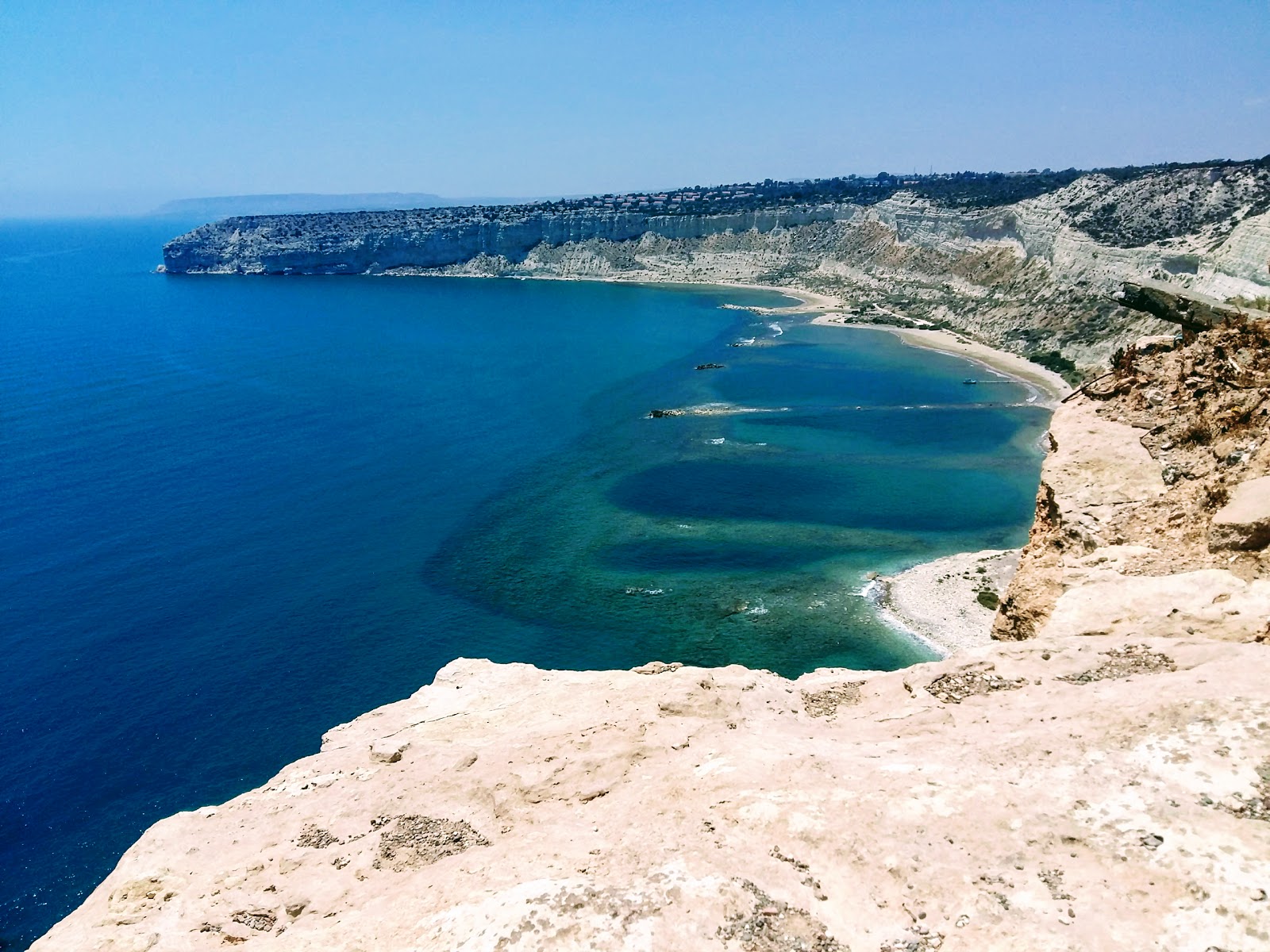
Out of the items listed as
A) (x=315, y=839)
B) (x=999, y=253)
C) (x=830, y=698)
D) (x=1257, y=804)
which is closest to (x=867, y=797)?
(x=1257, y=804)

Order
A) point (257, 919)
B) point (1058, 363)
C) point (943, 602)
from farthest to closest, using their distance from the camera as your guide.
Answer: point (1058, 363) → point (943, 602) → point (257, 919)

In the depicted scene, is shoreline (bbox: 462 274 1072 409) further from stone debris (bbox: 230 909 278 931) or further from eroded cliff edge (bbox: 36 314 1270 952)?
stone debris (bbox: 230 909 278 931)

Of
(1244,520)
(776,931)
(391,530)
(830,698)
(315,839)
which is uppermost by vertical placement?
(1244,520)

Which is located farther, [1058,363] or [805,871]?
[1058,363]

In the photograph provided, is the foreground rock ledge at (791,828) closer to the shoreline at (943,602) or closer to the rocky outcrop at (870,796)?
the rocky outcrop at (870,796)

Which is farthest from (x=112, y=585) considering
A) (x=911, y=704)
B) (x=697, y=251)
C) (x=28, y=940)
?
(x=697, y=251)

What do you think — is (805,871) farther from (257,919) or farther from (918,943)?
(257,919)
